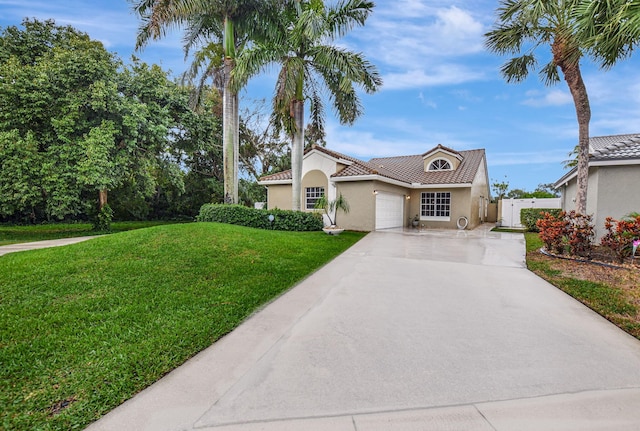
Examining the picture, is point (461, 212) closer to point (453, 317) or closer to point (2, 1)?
point (453, 317)

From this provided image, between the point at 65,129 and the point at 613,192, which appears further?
the point at 65,129

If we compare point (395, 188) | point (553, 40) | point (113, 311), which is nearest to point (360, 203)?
point (395, 188)

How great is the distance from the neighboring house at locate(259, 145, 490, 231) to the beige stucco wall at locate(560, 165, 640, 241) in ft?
24.6

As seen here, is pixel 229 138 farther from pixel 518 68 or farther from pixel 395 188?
pixel 518 68

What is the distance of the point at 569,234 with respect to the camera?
840 cm

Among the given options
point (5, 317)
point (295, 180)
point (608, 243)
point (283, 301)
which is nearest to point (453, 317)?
point (283, 301)

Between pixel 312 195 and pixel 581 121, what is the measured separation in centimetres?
1169

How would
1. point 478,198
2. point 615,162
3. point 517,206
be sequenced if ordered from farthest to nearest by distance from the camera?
point 517,206 < point 478,198 < point 615,162

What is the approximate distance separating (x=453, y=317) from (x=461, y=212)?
1552cm

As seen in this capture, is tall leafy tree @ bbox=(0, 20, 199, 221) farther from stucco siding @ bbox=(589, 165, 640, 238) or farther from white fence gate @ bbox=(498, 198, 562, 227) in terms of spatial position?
white fence gate @ bbox=(498, 198, 562, 227)

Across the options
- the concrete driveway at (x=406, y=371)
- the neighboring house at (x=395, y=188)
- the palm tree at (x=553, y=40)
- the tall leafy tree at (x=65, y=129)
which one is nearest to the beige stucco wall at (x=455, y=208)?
the neighboring house at (x=395, y=188)

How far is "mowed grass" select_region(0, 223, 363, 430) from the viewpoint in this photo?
8.07 ft

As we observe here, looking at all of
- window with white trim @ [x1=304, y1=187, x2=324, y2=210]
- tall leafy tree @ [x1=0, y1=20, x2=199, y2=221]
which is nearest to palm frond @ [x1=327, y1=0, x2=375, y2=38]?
window with white trim @ [x1=304, y1=187, x2=324, y2=210]

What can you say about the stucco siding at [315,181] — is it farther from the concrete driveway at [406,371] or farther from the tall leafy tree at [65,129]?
the concrete driveway at [406,371]
